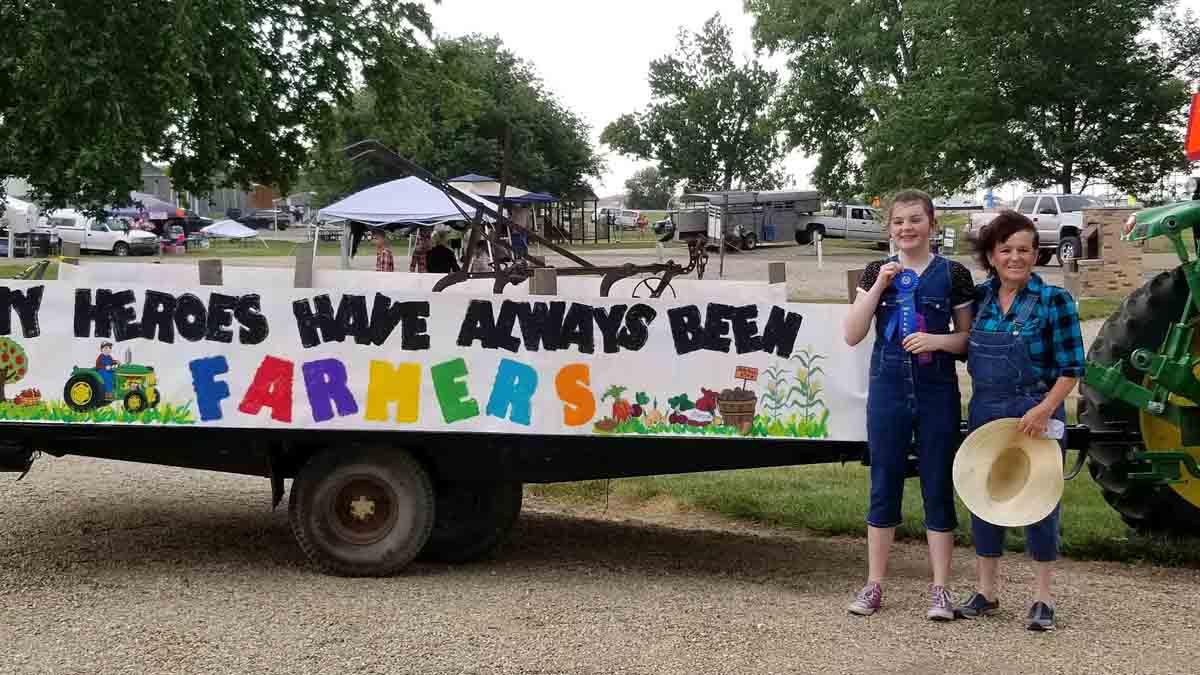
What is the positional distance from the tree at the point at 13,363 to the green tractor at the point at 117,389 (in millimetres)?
199

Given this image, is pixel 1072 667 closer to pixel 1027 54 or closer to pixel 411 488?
pixel 411 488

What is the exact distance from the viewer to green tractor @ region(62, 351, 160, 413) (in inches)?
227

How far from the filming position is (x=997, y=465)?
5.22 m

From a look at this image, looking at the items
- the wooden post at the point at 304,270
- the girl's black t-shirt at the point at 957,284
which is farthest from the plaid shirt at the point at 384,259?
the girl's black t-shirt at the point at 957,284

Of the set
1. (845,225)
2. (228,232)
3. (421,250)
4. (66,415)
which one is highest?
(845,225)

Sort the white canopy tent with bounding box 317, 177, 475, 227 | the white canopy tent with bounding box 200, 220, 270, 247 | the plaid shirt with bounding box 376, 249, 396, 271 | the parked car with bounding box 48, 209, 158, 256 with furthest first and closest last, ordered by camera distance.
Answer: the white canopy tent with bounding box 200, 220, 270, 247, the parked car with bounding box 48, 209, 158, 256, the white canopy tent with bounding box 317, 177, 475, 227, the plaid shirt with bounding box 376, 249, 396, 271

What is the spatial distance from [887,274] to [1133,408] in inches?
71.7

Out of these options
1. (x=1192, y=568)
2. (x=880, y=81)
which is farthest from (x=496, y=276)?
(x=880, y=81)

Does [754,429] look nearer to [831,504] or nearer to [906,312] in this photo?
[906,312]

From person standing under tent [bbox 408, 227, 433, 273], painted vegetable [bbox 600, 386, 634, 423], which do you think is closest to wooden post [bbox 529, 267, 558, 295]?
painted vegetable [bbox 600, 386, 634, 423]

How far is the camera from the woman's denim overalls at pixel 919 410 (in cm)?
525

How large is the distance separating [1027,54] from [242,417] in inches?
1624

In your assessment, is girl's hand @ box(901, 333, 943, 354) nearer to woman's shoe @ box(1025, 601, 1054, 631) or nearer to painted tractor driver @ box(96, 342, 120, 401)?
woman's shoe @ box(1025, 601, 1054, 631)

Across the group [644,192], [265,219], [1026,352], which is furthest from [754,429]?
[644,192]
